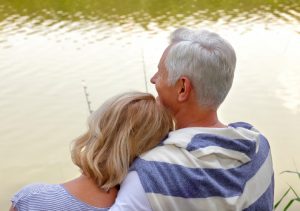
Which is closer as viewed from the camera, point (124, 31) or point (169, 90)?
point (169, 90)

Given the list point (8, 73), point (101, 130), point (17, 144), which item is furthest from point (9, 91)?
point (101, 130)

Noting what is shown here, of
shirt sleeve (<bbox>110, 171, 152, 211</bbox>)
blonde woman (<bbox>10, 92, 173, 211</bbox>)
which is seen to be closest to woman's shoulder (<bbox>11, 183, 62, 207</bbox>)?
blonde woman (<bbox>10, 92, 173, 211</bbox>)

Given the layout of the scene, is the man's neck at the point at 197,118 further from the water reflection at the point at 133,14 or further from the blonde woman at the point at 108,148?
the water reflection at the point at 133,14

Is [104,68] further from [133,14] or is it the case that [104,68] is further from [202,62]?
[202,62]

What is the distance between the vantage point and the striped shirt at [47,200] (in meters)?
1.18

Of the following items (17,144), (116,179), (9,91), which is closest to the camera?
(116,179)

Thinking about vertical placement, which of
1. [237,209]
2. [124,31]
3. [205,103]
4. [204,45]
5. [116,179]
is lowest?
[124,31]

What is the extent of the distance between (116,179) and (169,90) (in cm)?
26

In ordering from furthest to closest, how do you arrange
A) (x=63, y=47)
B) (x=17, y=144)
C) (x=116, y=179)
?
1. (x=63, y=47)
2. (x=17, y=144)
3. (x=116, y=179)

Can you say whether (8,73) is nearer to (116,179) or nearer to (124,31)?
(124,31)

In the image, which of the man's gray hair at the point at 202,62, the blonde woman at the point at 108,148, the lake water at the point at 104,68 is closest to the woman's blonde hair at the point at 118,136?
the blonde woman at the point at 108,148

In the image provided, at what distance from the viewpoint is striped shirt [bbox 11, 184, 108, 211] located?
1.18m

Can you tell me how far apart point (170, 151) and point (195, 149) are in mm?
59

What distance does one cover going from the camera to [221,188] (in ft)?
3.79
